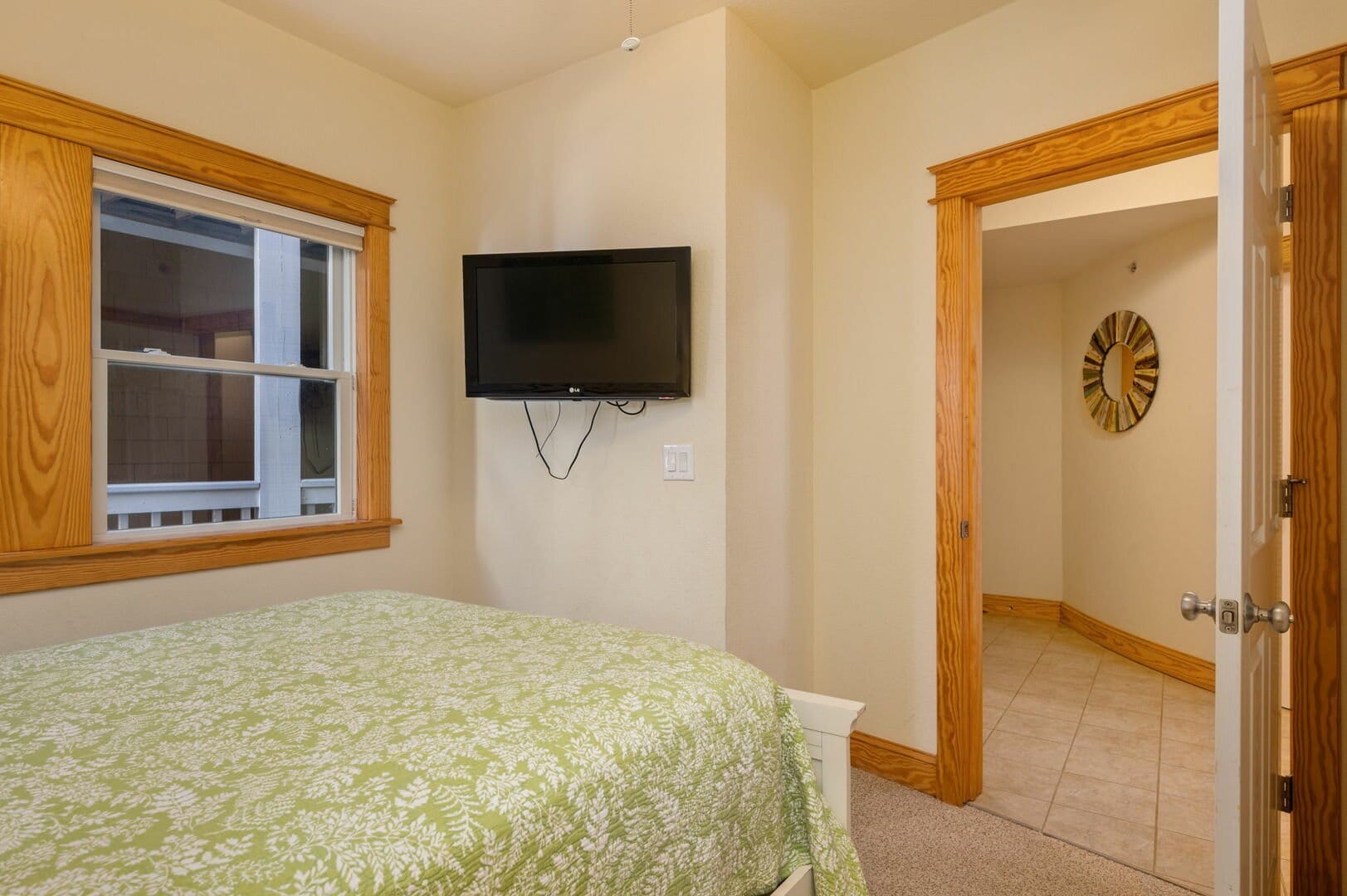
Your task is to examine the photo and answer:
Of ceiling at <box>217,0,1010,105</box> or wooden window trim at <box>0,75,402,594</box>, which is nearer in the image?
wooden window trim at <box>0,75,402,594</box>

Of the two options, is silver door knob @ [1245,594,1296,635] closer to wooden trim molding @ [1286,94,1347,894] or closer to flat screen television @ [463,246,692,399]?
wooden trim molding @ [1286,94,1347,894]

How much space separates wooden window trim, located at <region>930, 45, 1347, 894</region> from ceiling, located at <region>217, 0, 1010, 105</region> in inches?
20.9

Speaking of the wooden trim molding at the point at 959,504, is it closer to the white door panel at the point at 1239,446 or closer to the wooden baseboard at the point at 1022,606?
the white door panel at the point at 1239,446

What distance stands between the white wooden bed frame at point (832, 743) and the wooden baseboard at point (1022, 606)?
431 cm

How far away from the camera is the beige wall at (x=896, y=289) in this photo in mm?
2254

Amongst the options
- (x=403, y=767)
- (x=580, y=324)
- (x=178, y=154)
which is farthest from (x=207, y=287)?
(x=403, y=767)

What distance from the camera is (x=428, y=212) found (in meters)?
3.01

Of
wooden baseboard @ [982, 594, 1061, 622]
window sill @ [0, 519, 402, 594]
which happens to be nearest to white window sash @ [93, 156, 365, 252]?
window sill @ [0, 519, 402, 594]

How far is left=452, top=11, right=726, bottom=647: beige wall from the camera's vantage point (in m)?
2.37

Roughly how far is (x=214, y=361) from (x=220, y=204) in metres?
0.53

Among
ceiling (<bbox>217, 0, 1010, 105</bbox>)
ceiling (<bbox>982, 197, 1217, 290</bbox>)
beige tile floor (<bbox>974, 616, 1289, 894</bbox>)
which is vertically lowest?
beige tile floor (<bbox>974, 616, 1289, 894</bbox>)

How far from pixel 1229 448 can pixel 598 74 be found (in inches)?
92.9

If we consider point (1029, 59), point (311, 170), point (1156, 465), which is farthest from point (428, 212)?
point (1156, 465)

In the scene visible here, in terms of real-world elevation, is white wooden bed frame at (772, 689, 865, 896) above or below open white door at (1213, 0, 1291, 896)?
below
